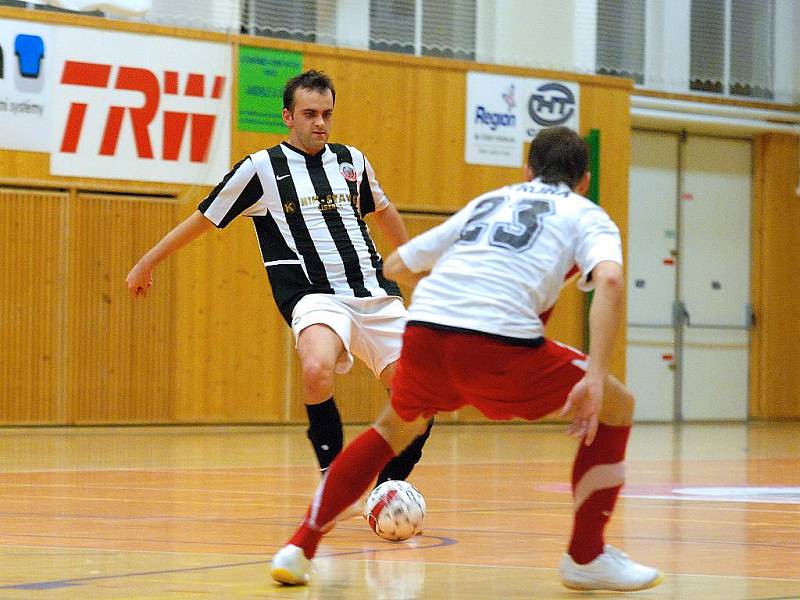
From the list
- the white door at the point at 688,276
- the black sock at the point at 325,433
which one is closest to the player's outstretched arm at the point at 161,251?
the black sock at the point at 325,433

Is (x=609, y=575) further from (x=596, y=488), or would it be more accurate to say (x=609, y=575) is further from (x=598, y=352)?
(x=598, y=352)

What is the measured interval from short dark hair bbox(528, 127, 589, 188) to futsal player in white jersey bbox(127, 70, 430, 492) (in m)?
1.92

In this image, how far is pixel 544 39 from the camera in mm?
Answer: 16453

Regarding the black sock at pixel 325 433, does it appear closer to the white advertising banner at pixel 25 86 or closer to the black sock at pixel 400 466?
the black sock at pixel 400 466

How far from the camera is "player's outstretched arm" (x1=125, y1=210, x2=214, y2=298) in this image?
5.93 m

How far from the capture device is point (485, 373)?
3.93 metres

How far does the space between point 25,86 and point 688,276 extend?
9076mm

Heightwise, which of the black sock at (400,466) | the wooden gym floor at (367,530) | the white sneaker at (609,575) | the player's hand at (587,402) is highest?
the player's hand at (587,402)

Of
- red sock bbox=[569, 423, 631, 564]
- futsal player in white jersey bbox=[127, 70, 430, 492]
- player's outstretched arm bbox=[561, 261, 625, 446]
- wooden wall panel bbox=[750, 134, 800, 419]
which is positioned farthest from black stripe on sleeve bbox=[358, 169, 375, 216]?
wooden wall panel bbox=[750, 134, 800, 419]

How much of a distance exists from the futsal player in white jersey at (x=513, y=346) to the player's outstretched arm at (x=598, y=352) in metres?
0.02

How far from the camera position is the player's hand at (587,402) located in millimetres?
3758

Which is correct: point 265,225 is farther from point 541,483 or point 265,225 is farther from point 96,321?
point 96,321

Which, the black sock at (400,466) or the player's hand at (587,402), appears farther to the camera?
the black sock at (400,466)

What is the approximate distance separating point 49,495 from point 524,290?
394 centimetres
